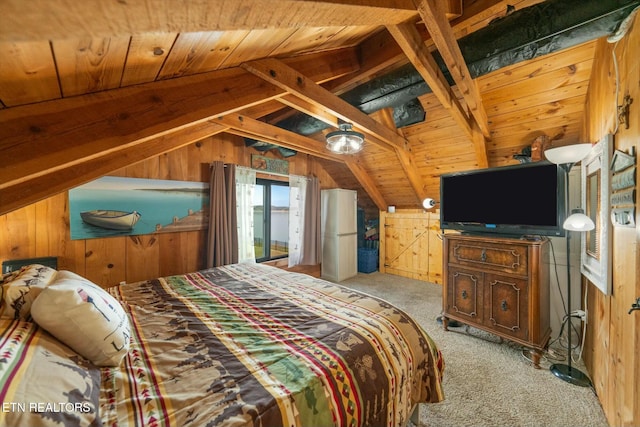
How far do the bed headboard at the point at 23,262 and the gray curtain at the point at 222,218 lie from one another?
1.35 metres

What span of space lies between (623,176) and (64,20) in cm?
210

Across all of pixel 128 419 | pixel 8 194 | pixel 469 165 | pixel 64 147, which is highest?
pixel 469 165

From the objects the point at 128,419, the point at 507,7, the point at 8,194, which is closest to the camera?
the point at 128,419

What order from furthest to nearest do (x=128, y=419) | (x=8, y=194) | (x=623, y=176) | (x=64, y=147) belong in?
(x=8, y=194)
(x=623, y=176)
(x=64, y=147)
(x=128, y=419)

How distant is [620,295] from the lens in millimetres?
1293

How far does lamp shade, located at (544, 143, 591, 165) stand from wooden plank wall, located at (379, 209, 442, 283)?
7.90 ft

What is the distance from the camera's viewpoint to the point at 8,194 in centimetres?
149

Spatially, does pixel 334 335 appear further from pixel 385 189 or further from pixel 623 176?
pixel 385 189

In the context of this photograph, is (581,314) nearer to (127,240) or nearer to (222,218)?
(222,218)

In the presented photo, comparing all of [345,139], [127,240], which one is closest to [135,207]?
[127,240]

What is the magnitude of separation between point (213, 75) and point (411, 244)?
13.9ft

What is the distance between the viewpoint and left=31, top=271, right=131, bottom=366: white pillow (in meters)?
0.95

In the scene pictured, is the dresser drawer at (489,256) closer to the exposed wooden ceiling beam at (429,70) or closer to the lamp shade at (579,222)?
the lamp shade at (579,222)

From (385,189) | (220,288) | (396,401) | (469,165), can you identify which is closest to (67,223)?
(220,288)
